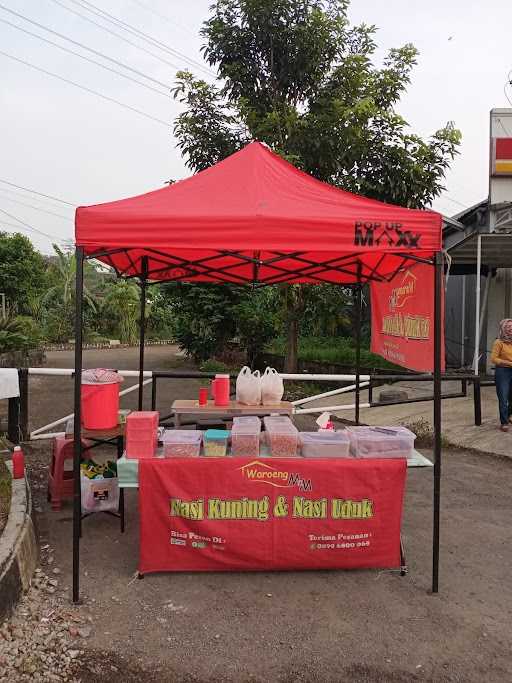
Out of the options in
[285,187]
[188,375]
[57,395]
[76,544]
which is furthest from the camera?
[57,395]

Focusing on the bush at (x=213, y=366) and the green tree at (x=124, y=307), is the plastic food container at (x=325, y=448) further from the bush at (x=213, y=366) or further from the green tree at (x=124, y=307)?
the green tree at (x=124, y=307)

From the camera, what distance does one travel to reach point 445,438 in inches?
316

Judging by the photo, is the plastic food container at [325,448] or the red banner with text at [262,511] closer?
the red banner with text at [262,511]

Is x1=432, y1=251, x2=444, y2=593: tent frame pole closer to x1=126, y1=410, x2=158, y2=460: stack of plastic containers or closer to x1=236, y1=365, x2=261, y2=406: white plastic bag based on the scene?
x1=126, y1=410, x2=158, y2=460: stack of plastic containers

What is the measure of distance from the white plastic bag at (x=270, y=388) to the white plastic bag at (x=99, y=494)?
1.87 m

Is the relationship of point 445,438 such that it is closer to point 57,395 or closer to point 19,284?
point 57,395

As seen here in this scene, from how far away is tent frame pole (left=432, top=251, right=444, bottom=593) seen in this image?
3.75 meters

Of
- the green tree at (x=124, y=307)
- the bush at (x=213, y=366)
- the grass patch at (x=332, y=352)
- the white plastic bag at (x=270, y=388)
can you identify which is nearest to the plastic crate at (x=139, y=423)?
the white plastic bag at (x=270, y=388)

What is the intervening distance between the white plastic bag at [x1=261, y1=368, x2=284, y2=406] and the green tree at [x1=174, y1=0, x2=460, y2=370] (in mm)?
6155

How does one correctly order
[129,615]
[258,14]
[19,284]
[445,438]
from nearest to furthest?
[129,615]
[445,438]
[258,14]
[19,284]

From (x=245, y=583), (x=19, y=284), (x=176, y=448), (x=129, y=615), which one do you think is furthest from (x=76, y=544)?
(x=19, y=284)

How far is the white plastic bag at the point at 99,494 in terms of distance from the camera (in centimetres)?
474

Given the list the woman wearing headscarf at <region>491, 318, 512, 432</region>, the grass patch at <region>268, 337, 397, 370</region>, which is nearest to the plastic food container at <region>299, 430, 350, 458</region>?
the woman wearing headscarf at <region>491, 318, 512, 432</region>

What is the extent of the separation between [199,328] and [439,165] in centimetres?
802
